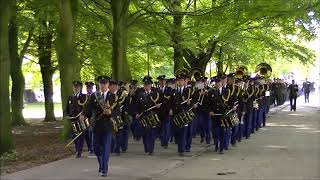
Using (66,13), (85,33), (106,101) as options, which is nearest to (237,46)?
(85,33)

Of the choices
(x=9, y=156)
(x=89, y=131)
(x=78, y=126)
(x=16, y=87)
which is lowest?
(x=9, y=156)

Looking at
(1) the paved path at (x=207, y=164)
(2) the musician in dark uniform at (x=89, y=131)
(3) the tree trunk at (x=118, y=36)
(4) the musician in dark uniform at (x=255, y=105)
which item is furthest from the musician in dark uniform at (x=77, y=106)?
(4) the musician in dark uniform at (x=255, y=105)

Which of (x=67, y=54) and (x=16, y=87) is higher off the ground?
(x=67, y=54)

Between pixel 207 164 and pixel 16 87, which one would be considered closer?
pixel 207 164

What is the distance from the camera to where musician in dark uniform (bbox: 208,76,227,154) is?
1439 cm

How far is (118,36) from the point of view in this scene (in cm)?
1934

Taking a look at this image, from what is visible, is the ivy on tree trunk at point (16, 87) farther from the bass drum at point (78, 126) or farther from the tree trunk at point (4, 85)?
the bass drum at point (78, 126)

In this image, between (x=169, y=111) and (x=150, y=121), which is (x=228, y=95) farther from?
(x=150, y=121)

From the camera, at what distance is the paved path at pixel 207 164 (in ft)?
34.8

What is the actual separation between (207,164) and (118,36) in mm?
8124

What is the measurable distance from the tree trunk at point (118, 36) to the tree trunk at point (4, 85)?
6096 mm

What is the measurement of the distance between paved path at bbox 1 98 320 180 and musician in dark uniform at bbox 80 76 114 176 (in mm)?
359

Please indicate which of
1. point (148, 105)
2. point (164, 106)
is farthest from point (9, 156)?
point (164, 106)

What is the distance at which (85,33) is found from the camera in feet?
85.0
